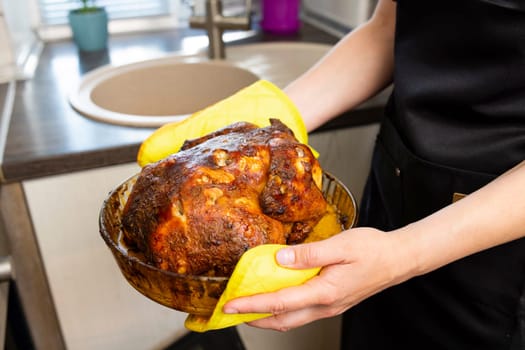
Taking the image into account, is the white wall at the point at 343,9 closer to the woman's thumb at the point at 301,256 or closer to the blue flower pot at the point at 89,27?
the blue flower pot at the point at 89,27

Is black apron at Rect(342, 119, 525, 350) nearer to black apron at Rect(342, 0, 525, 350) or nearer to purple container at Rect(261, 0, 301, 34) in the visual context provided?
black apron at Rect(342, 0, 525, 350)

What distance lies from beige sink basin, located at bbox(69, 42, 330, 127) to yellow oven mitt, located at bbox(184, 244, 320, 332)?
879mm

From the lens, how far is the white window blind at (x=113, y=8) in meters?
1.69

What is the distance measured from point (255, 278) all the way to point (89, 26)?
1278mm

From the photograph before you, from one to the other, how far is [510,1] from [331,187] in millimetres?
330

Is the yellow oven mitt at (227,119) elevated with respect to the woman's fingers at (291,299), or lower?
elevated

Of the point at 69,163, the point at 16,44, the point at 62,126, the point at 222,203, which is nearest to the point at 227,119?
the point at 222,203

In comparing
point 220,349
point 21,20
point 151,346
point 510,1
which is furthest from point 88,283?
point 510,1

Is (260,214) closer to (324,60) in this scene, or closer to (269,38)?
(324,60)

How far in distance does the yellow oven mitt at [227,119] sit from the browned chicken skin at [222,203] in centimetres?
16

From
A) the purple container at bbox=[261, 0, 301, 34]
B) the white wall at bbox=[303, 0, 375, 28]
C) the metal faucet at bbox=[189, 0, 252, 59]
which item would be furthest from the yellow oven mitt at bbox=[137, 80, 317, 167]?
the purple container at bbox=[261, 0, 301, 34]

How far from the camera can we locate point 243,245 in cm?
53

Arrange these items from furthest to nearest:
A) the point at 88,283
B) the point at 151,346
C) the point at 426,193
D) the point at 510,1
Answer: the point at 151,346 < the point at 88,283 < the point at 426,193 < the point at 510,1

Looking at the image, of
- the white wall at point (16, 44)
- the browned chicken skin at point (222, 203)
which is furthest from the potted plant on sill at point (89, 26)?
the browned chicken skin at point (222, 203)
